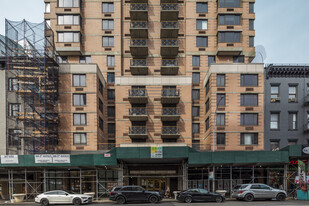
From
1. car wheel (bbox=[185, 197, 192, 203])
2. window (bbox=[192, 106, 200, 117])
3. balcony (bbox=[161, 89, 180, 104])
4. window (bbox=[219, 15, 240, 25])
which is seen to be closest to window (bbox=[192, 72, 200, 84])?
window (bbox=[192, 106, 200, 117])

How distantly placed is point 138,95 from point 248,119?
14842 millimetres

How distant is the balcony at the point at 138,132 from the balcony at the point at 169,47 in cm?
1170

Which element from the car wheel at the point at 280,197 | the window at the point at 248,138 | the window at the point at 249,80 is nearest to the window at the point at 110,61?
the window at the point at 249,80

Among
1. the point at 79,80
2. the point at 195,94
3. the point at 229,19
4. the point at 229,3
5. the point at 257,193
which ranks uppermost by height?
the point at 229,3

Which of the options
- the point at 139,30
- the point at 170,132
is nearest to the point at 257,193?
the point at 170,132

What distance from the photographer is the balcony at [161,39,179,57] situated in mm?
35906

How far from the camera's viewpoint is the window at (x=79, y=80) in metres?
31.5

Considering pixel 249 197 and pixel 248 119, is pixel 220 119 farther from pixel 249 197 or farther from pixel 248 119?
pixel 249 197

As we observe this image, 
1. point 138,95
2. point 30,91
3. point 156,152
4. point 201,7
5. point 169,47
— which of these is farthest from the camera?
point 201,7

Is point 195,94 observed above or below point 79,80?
below

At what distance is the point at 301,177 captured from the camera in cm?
2359

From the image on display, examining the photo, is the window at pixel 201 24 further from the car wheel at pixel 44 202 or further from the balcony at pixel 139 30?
the car wheel at pixel 44 202

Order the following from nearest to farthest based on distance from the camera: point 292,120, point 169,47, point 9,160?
1. point 9,160
2. point 292,120
3. point 169,47

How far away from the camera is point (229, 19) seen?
117 ft
